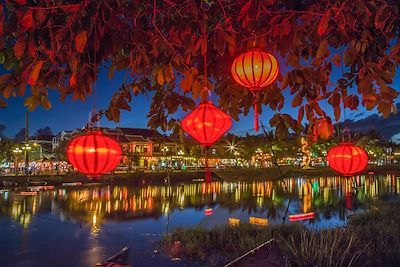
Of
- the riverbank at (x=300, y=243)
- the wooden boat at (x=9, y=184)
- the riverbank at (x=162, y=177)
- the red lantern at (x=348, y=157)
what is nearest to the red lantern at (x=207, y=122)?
the red lantern at (x=348, y=157)

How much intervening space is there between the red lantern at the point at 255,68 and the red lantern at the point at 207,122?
29 centimetres

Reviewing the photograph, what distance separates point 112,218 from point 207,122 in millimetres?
14761

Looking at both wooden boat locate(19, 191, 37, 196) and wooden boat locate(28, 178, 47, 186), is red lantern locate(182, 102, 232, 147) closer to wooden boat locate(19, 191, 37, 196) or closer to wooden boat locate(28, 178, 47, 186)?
wooden boat locate(19, 191, 37, 196)

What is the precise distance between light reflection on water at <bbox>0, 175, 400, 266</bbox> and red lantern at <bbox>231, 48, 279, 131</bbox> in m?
3.81

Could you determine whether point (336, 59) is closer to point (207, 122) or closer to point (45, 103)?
point (207, 122)

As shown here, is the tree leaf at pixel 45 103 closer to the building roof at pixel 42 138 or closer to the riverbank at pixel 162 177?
the riverbank at pixel 162 177

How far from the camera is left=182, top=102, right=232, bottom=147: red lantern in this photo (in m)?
2.63

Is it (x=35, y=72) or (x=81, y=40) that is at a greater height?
(x=81, y=40)

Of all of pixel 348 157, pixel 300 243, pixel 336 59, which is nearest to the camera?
pixel 336 59

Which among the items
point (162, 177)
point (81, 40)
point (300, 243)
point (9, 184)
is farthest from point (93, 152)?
point (162, 177)

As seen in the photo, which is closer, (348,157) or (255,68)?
(255,68)

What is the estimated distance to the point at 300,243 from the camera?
290 inches

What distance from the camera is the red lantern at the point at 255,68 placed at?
261 centimetres

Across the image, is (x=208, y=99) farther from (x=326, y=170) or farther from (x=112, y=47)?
(x=326, y=170)
